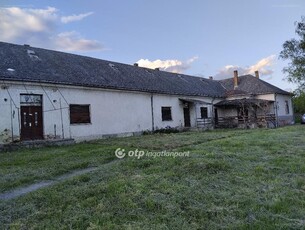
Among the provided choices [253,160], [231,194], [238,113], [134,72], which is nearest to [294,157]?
[253,160]

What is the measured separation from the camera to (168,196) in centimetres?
517

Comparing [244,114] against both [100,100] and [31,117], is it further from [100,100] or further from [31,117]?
[31,117]

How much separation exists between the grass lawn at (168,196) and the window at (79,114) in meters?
8.38

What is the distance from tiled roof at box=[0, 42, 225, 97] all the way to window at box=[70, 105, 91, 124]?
1.34 m

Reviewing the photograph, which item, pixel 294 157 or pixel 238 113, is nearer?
pixel 294 157

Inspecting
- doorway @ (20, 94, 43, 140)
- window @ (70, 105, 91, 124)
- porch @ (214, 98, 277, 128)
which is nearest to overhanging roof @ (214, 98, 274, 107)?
porch @ (214, 98, 277, 128)

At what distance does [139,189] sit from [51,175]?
3.08m

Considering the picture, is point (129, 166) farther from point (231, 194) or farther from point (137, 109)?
point (137, 109)

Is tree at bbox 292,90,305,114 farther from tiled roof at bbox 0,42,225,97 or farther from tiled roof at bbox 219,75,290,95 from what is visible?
tiled roof at bbox 0,42,225,97

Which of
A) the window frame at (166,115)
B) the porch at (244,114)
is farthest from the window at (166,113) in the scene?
the porch at (244,114)

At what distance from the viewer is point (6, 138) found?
44.8 ft

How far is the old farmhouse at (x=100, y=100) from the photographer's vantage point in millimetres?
14570

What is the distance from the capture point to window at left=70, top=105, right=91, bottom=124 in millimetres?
16578

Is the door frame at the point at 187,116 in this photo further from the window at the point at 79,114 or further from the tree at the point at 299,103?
the tree at the point at 299,103
